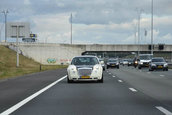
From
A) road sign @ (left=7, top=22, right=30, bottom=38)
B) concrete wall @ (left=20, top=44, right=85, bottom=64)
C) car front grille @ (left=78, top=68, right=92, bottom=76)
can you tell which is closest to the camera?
car front grille @ (left=78, top=68, right=92, bottom=76)

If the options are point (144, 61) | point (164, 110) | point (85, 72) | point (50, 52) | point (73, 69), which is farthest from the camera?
point (50, 52)

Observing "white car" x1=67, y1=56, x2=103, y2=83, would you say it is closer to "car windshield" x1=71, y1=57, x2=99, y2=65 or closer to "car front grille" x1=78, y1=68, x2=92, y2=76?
"car front grille" x1=78, y1=68, x2=92, y2=76

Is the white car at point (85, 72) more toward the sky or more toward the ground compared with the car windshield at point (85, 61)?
more toward the ground

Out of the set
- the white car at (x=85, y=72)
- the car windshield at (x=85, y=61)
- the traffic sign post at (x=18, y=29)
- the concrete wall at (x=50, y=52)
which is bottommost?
the white car at (x=85, y=72)

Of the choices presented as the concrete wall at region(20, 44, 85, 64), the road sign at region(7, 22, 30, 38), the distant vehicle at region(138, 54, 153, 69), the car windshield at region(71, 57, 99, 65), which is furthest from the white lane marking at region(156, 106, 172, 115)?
the concrete wall at region(20, 44, 85, 64)

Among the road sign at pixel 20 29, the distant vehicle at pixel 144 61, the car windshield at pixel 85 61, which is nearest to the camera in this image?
the car windshield at pixel 85 61

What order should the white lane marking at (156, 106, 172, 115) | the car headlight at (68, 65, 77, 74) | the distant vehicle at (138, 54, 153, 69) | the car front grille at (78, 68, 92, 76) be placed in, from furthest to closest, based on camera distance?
the distant vehicle at (138, 54, 153, 69) → the car headlight at (68, 65, 77, 74) → the car front grille at (78, 68, 92, 76) → the white lane marking at (156, 106, 172, 115)

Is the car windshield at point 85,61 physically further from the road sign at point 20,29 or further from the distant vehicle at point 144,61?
the road sign at point 20,29

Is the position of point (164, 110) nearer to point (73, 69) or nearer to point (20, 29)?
point (73, 69)

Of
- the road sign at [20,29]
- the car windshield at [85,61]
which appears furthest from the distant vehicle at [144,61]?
the car windshield at [85,61]

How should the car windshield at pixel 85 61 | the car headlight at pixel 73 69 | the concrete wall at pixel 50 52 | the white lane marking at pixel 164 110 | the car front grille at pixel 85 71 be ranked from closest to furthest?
the white lane marking at pixel 164 110, the car front grille at pixel 85 71, the car headlight at pixel 73 69, the car windshield at pixel 85 61, the concrete wall at pixel 50 52

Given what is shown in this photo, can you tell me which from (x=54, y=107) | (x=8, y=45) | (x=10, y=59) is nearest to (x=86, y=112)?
(x=54, y=107)

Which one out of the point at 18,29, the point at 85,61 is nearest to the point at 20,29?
the point at 18,29

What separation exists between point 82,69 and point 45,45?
227 feet
